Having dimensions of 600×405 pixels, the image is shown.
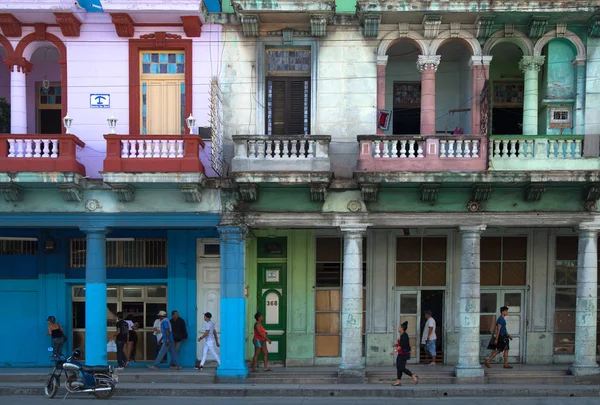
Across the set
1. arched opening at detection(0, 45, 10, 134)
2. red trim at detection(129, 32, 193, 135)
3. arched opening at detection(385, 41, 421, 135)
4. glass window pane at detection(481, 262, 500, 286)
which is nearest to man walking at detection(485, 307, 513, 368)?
glass window pane at detection(481, 262, 500, 286)

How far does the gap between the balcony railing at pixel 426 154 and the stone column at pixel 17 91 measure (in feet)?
25.9

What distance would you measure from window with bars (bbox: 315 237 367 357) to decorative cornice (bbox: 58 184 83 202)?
6.02 metres

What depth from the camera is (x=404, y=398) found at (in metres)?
14.2

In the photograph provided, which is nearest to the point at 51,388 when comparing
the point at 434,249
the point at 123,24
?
the point at 123,24

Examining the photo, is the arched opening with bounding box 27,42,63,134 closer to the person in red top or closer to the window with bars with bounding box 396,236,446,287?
the person in red top

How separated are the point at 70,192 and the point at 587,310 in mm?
11936

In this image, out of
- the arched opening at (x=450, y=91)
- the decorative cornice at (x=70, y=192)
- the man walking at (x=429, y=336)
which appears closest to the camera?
the decorative cornice at (x=70, y=192)

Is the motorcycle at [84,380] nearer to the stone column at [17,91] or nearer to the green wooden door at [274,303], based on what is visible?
the green wooden door at [274,303]

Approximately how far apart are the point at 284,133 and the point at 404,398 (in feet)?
21.8

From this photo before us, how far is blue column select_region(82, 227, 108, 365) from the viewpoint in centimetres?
1513

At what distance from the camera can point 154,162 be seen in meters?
14.6

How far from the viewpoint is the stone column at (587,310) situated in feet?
48.9

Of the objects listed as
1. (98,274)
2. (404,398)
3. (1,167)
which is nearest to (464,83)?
(404,398)

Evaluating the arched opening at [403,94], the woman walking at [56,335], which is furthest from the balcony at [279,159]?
the woman walking at [56,335]
